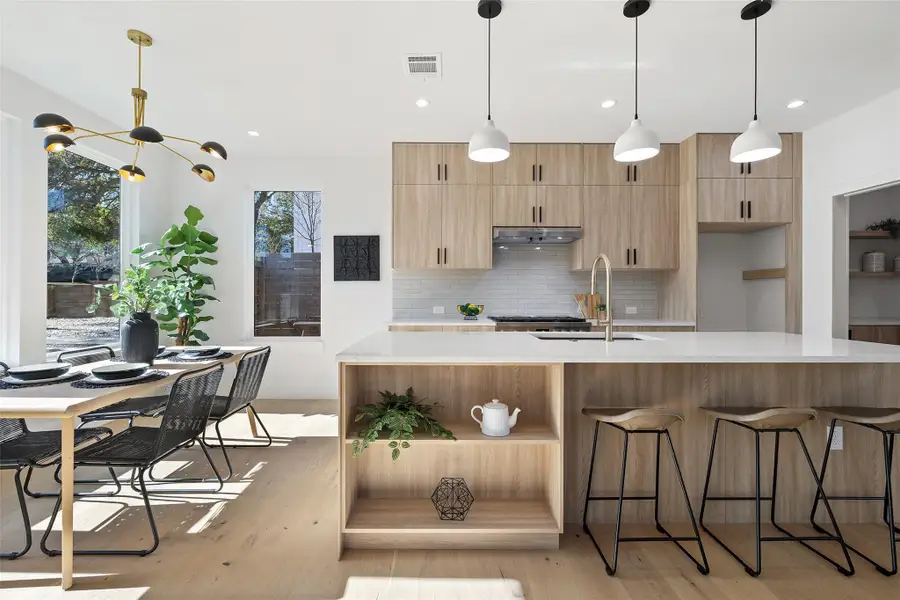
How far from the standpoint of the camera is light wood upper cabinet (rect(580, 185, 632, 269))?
174 inches

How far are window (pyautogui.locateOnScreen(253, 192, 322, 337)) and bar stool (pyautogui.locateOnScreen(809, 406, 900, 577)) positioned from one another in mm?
4302

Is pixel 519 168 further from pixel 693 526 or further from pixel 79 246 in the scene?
pixel 79 246

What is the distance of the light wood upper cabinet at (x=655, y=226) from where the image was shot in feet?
14.5

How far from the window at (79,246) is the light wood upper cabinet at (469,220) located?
303cm

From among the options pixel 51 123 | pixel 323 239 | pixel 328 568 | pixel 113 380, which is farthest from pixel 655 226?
pixel 51 123

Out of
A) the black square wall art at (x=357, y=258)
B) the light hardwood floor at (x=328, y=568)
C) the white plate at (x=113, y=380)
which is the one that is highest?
the black square wall art at (x=357, y=258)

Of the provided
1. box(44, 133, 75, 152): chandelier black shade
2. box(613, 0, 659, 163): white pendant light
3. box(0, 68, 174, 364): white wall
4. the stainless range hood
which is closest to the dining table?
box(44, 133, 75, 152): chandelier black shade

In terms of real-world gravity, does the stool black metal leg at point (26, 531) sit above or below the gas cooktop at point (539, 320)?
below

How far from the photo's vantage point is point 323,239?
488 centimetres

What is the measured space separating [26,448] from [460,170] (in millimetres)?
3682

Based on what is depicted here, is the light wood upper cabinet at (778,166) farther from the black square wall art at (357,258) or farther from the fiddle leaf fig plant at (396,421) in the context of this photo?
the fiddle leaf fig plant at (396,421)

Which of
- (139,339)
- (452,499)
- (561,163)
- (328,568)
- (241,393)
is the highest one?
(561,163)

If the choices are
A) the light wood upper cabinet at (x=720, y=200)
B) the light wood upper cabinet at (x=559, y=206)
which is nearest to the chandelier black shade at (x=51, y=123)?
the light wood upper cabinet at (x=559, y=206)

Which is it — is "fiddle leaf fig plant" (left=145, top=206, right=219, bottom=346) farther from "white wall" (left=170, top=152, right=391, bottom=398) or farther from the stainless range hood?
the stainless range hood
